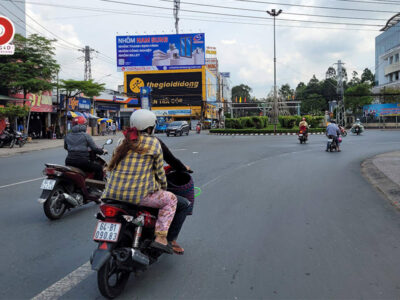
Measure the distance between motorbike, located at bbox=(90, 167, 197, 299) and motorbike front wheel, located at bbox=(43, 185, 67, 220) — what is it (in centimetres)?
257

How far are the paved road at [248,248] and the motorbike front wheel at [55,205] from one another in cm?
13

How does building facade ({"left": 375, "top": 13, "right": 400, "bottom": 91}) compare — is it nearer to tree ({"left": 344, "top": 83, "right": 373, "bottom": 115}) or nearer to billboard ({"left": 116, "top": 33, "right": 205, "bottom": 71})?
tree ({"left": 344, "top": 83, "right": 373, "bottom": 115})

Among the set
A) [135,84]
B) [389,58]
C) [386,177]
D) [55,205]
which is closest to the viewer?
[55,205]

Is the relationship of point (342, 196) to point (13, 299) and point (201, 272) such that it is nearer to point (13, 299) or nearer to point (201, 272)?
point (201, 272)

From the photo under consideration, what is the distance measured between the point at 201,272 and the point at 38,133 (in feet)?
121

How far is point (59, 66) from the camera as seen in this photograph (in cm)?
2920

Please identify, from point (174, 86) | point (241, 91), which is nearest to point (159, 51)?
point (174, 86)

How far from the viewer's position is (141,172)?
330cm

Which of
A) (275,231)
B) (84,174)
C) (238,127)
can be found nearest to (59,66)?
(238,127)

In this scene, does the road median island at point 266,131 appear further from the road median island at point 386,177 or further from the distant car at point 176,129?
the road median island at point 386,177

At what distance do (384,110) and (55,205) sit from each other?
47.3 metres

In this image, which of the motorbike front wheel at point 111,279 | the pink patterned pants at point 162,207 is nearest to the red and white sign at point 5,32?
the pink patterned pants at point 162,207

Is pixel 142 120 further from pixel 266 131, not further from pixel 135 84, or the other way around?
pixel 135 84

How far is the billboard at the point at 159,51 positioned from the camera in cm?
Result: 5394
